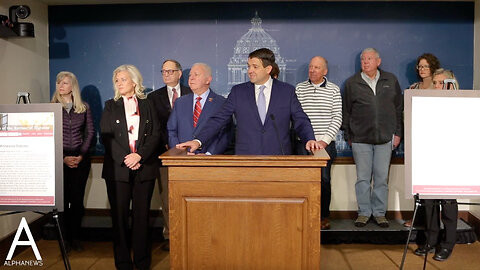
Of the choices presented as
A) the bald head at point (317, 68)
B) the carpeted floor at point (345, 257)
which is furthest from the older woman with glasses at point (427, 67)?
the carpeted floor at point (345, 257)

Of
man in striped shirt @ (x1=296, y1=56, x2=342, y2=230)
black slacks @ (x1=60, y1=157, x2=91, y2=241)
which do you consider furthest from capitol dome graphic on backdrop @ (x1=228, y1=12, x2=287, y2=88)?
black slacks @ (x1=60, y1=157, x2=91, y2=241)

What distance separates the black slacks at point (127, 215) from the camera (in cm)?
427

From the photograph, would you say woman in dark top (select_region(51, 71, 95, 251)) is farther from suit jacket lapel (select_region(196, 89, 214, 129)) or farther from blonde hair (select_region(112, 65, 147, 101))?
suit jacket lapel (select_region(196, 89, 214, 129))

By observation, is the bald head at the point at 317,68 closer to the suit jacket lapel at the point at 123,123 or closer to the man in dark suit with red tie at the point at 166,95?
the man in dark suit with red tie at the point at 166,95

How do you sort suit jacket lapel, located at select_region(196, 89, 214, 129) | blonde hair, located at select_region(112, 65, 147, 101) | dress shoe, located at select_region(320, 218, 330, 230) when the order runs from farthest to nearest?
dress shoe, located at select_region(320, 218, 330, 230)
suit jacket lapel, located at select_region(196, 89, 214, 129)
blonde hair, located at select_region(112, 65, 147, 101)

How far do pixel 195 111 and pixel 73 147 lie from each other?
114 centimetres

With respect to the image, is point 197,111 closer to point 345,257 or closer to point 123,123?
point 123,123

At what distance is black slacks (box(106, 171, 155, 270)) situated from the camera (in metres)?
4.27

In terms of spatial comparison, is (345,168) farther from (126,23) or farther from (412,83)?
(126,23)

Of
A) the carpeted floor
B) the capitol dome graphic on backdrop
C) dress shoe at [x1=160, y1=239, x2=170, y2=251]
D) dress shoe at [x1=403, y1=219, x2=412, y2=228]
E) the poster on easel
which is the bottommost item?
the carpeted floor

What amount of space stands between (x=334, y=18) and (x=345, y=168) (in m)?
1.51

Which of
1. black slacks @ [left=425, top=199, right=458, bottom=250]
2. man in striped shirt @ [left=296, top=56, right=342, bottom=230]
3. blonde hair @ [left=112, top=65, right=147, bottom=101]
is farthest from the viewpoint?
man in striped shirt @ [left=296, top=56, right=342, bottom=230]

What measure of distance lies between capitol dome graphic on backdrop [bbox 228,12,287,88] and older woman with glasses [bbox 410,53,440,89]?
132 centimetres

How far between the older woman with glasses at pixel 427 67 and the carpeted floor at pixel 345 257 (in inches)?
58.7
